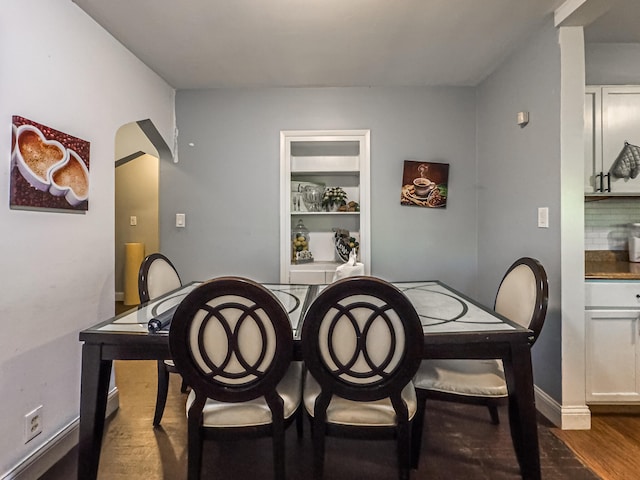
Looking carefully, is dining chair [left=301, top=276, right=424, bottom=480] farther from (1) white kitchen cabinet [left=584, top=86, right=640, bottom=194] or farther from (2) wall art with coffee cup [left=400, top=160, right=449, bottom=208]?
(2) wall art with coffee cup [left=400, top=160, right=449, bottom=208]

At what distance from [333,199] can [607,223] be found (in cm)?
211

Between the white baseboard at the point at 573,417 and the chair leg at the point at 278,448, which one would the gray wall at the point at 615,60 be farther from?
the chair leg at the point at 278,448

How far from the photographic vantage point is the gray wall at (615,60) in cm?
242

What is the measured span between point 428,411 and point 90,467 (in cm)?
180

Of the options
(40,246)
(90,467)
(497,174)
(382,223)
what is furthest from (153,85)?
(497,174)

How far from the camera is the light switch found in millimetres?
2162

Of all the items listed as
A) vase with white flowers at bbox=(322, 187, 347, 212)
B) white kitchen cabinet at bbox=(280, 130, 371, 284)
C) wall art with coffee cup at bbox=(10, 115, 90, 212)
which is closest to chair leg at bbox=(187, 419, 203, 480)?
wall art with coffee cup at bbox=(10, 115, 90, 212)

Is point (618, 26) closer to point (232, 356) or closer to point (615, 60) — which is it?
point (615, 60)

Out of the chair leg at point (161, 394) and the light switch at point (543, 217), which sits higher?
the light switch at point (543, 217)

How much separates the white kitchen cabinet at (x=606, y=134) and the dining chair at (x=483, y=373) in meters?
1.04

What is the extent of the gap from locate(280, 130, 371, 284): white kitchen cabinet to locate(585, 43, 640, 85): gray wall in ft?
5.46

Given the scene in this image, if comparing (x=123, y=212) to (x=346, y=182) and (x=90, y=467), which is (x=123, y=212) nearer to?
(x=346, y=182)

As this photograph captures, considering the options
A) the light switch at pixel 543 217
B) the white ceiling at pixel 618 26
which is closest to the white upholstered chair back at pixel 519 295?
the light switch at pixel 543 217

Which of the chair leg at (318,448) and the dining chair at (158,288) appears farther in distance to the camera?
the dining chair at (158,288)
